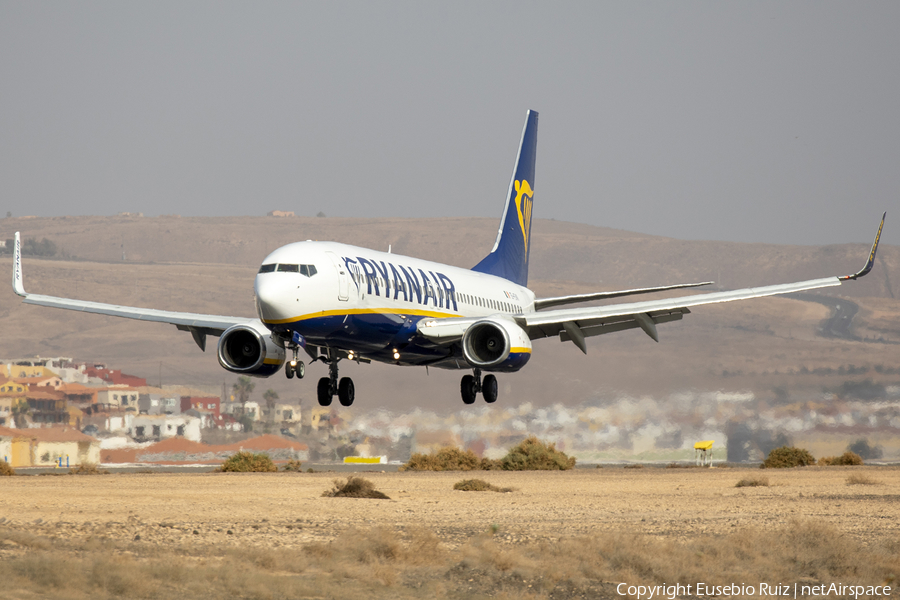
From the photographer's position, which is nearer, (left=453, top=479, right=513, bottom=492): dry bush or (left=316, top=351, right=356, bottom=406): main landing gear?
(left=316, top=351, right=356, bottom=406): main landing gear

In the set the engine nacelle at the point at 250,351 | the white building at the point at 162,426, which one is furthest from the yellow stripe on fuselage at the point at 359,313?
the white building at the point at 162,426

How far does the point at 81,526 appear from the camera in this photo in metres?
24.6

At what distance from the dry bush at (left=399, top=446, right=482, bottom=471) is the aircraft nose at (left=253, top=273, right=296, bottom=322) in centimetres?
3143

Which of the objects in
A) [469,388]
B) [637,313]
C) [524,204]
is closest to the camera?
[637,313]

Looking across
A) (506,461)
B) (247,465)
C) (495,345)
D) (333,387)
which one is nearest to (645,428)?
(506,461)

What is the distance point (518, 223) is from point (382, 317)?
20797mm

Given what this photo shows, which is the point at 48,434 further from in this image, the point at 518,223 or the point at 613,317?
the point at 613,317

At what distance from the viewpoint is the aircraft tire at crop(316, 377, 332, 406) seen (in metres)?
35.7

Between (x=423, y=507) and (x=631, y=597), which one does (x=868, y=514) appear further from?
(x=631, y=597)

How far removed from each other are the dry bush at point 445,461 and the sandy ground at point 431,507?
28.7 ft

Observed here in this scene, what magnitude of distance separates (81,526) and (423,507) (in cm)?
1200

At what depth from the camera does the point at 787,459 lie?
61.5 metres

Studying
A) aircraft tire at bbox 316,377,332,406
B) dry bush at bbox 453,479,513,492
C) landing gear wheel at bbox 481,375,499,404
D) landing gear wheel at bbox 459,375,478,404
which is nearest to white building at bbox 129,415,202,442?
dry bush at bbox 453,479,513,492

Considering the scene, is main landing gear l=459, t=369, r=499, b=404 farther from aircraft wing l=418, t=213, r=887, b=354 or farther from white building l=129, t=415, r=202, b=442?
white building l=129, t=415, r=202, b=442
